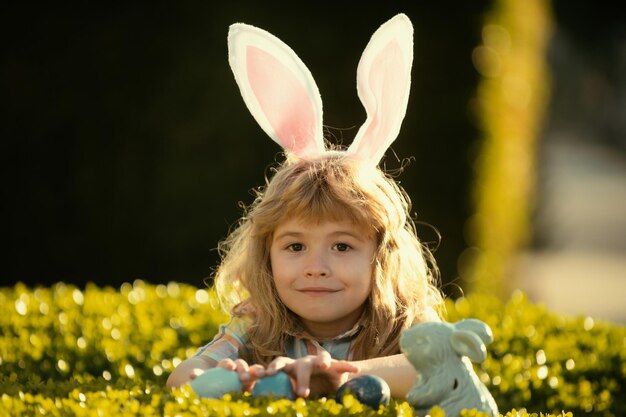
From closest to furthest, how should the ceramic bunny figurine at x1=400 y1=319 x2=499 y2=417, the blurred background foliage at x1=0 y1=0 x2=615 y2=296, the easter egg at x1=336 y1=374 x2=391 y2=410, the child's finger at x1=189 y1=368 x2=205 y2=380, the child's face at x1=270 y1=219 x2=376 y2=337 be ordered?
1. the ceramic bunny figurine at x1=400 y1=319 x2=499 y2=417
2. the easter egg at x1=336 y1=374 x2=391 y2=410
3. the child's finger at x1=189 y1=368 x2=205 y2=380
4. the child's face at x1=270 y1=219 x2=376 y2=337
5. the blurred background foliage at x1=0 y1=0 x2=615 y2=296

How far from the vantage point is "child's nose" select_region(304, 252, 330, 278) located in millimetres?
3496

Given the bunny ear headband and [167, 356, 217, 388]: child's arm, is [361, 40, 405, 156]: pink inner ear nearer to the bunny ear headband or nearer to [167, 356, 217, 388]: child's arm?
the bunny ear headband

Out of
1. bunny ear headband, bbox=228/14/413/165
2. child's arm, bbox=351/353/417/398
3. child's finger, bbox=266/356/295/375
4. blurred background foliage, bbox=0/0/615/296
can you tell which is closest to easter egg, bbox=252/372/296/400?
child's finger, bbox=266/356/295/375

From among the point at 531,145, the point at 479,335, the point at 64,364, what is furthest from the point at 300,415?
the point at 531,145

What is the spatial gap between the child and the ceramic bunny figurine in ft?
1.12

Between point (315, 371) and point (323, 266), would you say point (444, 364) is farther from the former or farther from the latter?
point (323, 266)

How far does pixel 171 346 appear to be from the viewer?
4.98 metres

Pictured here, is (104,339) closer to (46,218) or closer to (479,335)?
(479,335)

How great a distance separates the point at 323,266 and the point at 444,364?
0.65m

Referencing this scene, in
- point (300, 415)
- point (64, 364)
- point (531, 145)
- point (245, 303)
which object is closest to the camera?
point (300, 415)

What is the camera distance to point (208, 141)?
27.6 ft

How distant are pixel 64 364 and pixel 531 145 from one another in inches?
277

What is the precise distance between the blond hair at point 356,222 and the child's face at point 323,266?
0.04 metres

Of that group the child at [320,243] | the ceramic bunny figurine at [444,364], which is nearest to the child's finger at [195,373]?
the child at [320,243]
